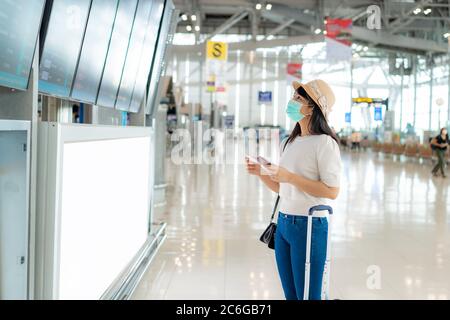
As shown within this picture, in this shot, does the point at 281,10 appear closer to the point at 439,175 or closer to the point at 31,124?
the point at 439,175

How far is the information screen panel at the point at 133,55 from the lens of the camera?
16.4 ft

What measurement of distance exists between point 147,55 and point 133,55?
781mm

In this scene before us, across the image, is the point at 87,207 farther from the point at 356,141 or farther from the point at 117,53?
the point at 356,141

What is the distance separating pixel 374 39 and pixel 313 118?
2337 centimetres

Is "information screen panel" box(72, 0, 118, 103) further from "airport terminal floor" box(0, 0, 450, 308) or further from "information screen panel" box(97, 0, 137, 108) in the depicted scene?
"information screen panel" box(97, 0, 137, 108)

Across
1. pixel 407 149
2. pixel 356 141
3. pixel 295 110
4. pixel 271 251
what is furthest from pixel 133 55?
pixel 356 141

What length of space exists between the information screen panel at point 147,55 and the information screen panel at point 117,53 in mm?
865

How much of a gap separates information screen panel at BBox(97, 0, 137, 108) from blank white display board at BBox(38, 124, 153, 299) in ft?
1.15

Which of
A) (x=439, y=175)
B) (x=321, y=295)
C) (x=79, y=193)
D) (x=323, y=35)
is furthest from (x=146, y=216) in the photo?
(x=323, y=35)

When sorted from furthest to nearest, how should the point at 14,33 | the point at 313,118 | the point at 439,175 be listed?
the point at 439,175 → the point at 313,118 → the point at 14,33

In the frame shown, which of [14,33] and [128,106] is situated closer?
[14,33]

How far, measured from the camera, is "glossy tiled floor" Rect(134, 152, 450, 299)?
15.2 feet

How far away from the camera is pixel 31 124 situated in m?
2.37

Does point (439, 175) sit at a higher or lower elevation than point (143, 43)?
lower
